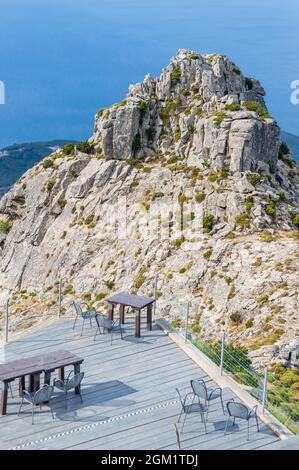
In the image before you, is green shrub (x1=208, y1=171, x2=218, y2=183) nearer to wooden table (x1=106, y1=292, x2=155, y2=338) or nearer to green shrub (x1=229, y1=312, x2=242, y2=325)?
green shrub (x1=229, y1=312, x2=242, y2=325)

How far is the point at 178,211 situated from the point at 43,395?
85.3 ft

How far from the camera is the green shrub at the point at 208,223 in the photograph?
36.6 m

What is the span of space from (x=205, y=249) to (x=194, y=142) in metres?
10.3

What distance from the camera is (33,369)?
47.8 ft

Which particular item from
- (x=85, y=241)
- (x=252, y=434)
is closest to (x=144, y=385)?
(x=252, y=434)

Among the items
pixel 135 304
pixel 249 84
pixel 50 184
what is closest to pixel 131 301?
pixel 135 304

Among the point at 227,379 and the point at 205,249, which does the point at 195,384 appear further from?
the point at 205,249

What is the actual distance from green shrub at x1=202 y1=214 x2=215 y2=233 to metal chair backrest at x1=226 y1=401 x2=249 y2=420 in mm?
23282

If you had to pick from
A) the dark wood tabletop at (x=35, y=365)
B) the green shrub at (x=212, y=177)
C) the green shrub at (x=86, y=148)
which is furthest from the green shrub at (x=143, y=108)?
the dark wood tabletop at (x=35, y=365)

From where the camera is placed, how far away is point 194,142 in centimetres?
4269

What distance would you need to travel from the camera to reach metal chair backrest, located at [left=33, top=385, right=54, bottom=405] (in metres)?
13.9

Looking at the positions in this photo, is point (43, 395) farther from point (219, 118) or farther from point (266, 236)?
point (219, 118)

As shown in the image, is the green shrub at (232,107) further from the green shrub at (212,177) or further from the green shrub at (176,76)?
the green shrub at (176,76)

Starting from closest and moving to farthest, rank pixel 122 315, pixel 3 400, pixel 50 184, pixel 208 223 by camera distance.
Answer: pixel 3 400 < pixel 122 315 < pixel 208 223 < pixel 50 184
